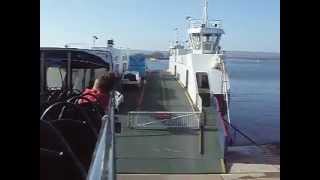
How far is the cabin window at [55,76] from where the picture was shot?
7641 millimetres

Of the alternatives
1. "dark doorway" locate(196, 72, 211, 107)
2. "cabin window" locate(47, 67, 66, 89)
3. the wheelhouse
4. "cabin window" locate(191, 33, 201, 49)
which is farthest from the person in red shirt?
"cabin window" locate(191, 33, 201, 49)

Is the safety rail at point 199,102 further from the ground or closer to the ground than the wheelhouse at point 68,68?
closer to the ground

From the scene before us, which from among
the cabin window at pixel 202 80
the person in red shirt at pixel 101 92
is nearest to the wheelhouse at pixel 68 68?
the person in red shirt at pixel 101 92

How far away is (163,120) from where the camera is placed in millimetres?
13602

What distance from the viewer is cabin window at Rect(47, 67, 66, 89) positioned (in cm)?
764

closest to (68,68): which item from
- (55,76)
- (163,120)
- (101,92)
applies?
(55,76)

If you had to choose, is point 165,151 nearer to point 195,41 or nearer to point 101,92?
point 101,92

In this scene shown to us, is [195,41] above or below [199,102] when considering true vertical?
above

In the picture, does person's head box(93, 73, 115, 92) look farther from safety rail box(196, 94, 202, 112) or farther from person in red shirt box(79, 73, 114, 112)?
safety rail box(196, 94, 202, 112)

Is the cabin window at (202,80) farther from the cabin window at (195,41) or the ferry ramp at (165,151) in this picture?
the ferry ramp at (165,151)

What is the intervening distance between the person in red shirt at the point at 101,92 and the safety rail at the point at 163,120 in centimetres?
848

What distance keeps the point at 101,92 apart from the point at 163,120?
29.6ft
